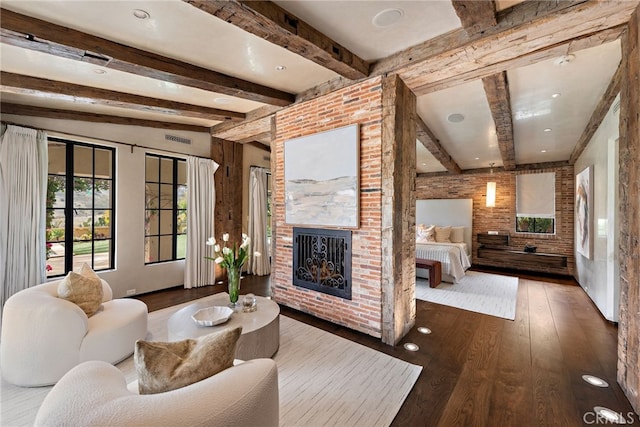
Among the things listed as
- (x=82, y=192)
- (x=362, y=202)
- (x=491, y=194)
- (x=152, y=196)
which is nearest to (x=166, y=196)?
(x=152, y=196)

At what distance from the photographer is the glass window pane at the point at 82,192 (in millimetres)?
3883

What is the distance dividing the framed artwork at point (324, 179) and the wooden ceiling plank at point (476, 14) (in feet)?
4.22

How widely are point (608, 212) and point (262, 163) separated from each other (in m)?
5.92

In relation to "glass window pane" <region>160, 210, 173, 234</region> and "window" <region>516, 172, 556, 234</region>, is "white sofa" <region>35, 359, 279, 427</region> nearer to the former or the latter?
"glass window pane" <region>160, 210, 173, 234</region>

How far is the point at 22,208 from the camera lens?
3309mm

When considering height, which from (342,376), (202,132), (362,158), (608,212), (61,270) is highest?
(202,132)

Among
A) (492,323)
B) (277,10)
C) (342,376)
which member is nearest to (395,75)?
(277,10)

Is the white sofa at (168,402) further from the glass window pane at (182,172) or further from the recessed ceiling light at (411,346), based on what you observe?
the glass window pane at (182,172)

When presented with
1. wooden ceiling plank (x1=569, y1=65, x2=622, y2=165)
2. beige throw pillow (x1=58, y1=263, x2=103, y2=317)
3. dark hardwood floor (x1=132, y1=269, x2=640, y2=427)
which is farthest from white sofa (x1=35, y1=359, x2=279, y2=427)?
wooden ceiling plank (x1=569, y1=65, x2=622, y2=165)

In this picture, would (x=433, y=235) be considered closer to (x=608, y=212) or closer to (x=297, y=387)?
(x=608, y=212)

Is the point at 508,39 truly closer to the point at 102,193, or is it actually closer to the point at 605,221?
the point at 605,221

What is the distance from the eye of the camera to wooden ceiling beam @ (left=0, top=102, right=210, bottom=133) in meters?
3.35

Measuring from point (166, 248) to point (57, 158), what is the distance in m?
1.97

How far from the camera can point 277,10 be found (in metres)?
2.00
